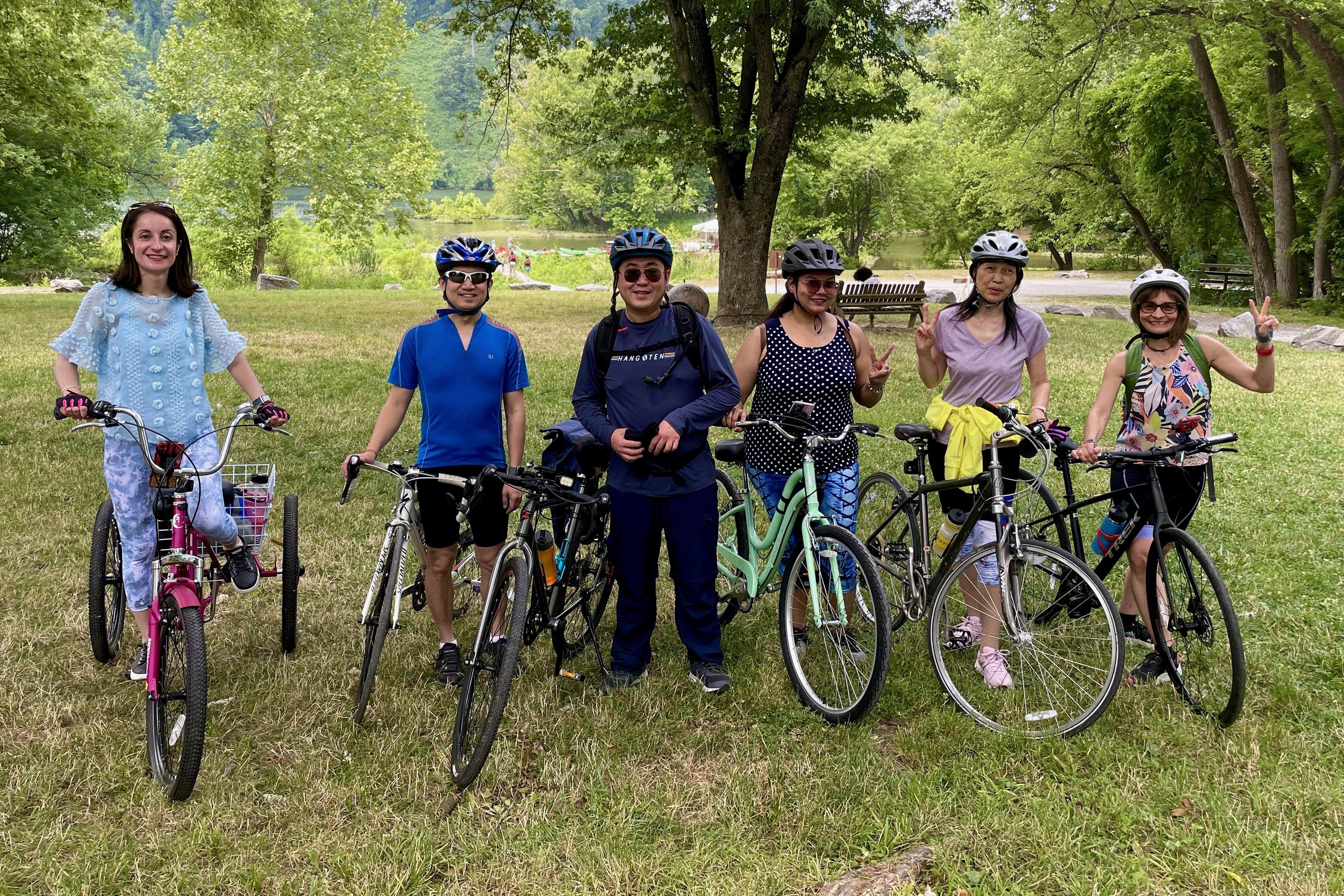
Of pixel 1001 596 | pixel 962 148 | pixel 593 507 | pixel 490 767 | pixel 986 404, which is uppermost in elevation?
pixel 962 148

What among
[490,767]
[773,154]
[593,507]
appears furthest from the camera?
[773,154]

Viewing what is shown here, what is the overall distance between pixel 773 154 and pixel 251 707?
14.8m

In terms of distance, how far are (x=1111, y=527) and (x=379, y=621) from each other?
3443 mm

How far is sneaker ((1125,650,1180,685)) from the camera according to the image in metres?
4.54

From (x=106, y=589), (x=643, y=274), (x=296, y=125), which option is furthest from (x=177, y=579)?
(x=296, y=125)

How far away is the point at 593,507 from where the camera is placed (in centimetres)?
454

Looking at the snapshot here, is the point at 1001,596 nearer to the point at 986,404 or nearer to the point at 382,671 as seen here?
the point at 986,404

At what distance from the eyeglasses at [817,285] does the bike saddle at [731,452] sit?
846 mm

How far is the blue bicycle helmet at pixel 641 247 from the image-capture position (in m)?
4.11

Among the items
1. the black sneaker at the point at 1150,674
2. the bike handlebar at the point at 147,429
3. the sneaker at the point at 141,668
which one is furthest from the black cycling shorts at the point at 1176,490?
the sneaker at the point at 141,668

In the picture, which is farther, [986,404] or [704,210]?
[704,210]

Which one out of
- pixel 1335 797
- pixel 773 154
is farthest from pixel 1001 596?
pixel 773 154

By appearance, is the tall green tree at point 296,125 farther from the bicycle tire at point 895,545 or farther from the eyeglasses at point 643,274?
the eyeglasses at point 643,274

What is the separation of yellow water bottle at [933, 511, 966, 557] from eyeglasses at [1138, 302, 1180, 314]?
A: 48.8 inches
